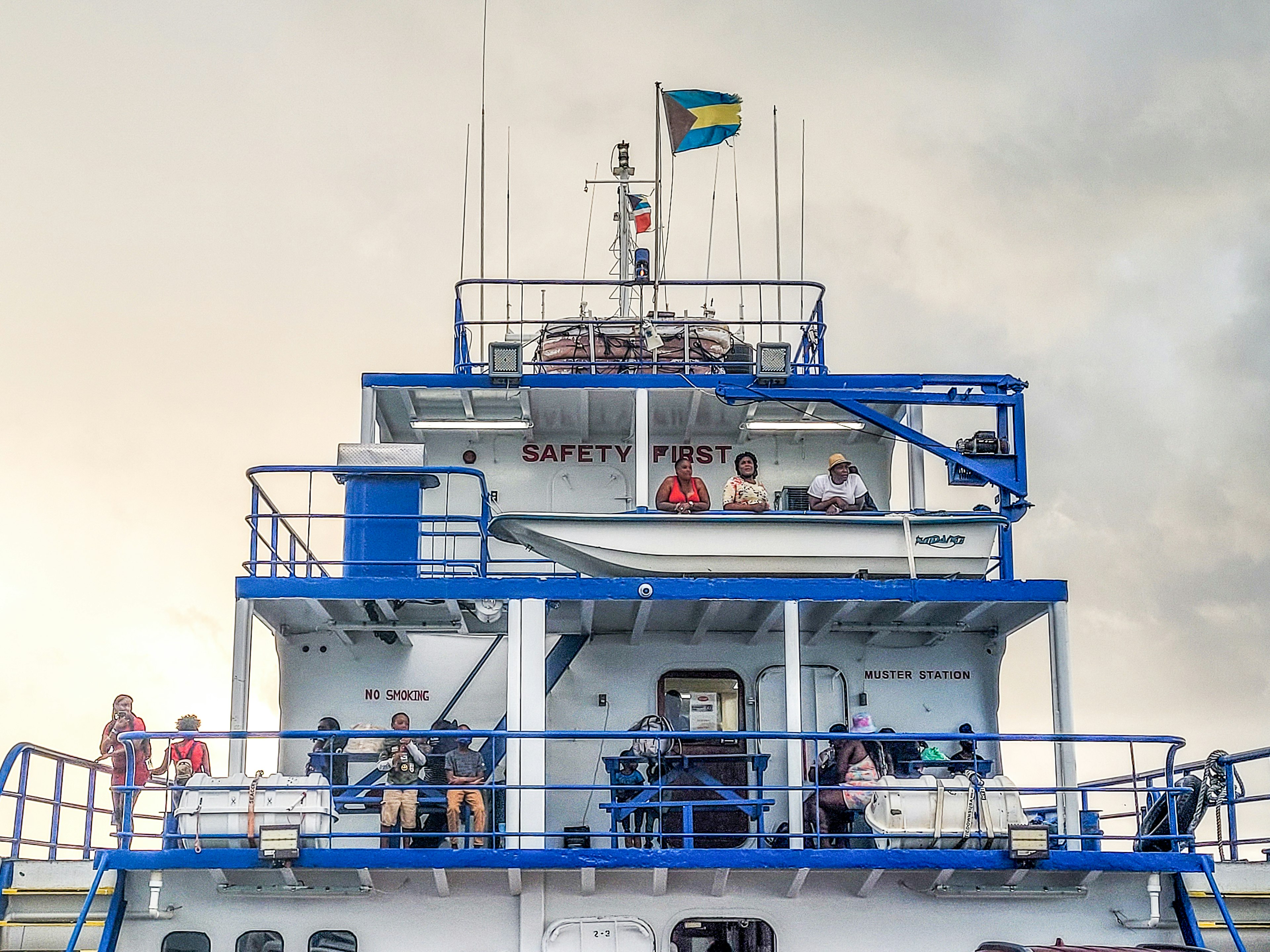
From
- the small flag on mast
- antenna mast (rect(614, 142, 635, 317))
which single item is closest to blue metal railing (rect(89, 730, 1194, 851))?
antenna mast (rect(614, 142, 635, 317))

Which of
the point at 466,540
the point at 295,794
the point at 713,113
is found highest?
the point at 713,113

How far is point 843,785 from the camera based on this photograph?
1455 cm

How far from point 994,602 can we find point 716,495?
462cm

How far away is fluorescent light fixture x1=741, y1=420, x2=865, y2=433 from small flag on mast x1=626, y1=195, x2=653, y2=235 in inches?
193

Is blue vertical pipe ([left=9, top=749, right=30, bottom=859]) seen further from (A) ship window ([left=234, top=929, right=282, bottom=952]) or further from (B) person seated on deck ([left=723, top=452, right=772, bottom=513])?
(B) person seated on deck ([left=723, top=452, right=772, bottom=513])

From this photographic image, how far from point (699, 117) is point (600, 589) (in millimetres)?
8705

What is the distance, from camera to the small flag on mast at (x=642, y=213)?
2294 centimetres

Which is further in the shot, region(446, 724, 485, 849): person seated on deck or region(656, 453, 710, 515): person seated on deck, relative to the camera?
region(656, 453, 710, 515): person seated on deck

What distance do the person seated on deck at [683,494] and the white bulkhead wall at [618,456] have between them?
2071 mm

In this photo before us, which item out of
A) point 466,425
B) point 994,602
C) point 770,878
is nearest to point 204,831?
point 770,878

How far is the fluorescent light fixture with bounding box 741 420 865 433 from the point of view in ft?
62.5

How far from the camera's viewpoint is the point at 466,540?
62.4ft

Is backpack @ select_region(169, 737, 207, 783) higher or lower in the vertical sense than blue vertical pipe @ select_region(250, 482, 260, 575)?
lower

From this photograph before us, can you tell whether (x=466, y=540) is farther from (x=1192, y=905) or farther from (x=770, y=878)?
(x=1192, y=905)
